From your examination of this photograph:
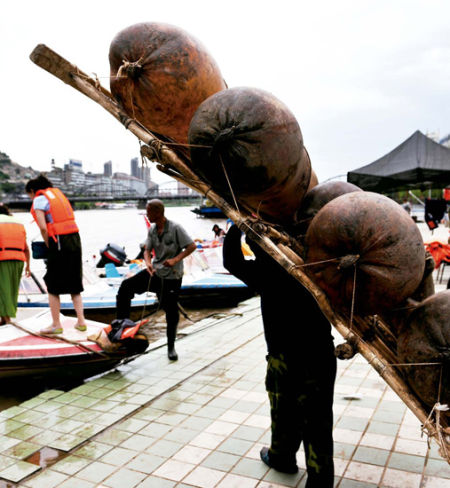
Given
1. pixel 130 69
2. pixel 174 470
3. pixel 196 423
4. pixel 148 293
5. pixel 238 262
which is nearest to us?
pixel 130 69

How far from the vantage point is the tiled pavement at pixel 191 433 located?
10.1 feet

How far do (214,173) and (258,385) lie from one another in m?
3.14

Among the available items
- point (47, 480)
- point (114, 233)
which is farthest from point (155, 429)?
point (114, 233)

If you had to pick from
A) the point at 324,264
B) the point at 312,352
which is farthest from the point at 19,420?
the point at 324,264

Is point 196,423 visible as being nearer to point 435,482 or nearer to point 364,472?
point 364,472

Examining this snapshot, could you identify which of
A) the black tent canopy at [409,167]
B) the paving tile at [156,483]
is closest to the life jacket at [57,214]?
the paving tile at [156,483]

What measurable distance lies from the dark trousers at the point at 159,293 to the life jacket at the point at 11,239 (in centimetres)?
191

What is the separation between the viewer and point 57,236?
5.36 meters

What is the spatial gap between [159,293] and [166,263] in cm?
55

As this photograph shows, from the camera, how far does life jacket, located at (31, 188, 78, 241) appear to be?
532cm

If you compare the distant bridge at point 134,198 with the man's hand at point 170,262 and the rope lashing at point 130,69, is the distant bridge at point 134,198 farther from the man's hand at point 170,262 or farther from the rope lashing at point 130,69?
the rope lashing at point 130,69

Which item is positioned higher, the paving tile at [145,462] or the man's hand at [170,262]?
the man's hand at [170,262]

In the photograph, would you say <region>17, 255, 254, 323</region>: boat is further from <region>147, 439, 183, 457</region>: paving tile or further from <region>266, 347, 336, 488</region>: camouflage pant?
<region>266, 347, 336, 488</region>: camouflage pant

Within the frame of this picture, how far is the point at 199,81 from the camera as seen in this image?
7.62 feet
